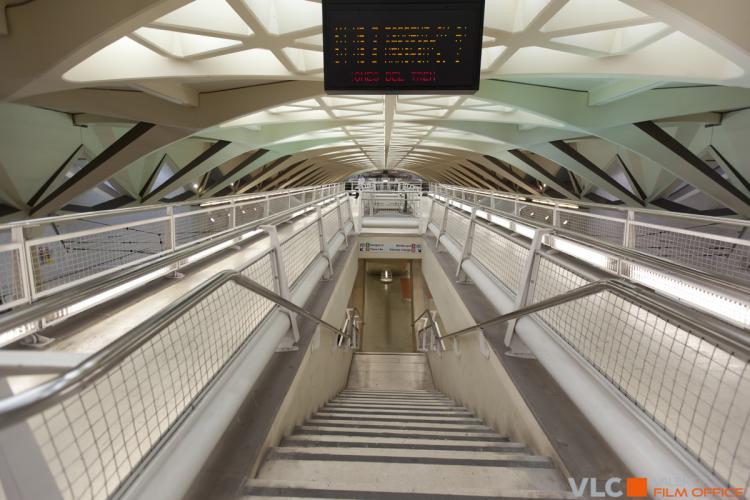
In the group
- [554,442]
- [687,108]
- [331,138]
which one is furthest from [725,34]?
[331,138]

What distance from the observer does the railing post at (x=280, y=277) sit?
10.8 feet

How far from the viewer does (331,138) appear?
62.8 ft

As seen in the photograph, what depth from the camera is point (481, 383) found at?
4043 millimetres

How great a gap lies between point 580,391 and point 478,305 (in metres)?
2.63

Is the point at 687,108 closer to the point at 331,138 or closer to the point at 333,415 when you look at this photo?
the point at 333,415

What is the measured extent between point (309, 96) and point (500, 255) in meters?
6.58

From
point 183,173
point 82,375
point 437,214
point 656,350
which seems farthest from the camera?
point 183,173

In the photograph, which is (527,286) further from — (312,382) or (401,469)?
(312,382)

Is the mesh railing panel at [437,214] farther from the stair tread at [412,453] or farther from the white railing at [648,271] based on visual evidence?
the stair tread at [412,453]

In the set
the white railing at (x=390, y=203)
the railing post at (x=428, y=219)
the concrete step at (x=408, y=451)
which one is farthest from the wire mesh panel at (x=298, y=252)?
the white railing at (x=390, y=203)

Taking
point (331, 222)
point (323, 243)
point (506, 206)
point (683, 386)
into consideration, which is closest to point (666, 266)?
point (683, 386)

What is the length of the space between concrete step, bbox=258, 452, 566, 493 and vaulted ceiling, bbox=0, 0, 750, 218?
180 inches

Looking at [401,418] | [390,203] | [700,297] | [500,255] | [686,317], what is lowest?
[401,418]

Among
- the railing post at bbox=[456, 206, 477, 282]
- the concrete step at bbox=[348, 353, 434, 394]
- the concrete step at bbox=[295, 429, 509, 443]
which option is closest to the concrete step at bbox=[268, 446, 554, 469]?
the concrete step at bbox=[295, 429, 509, 443]
